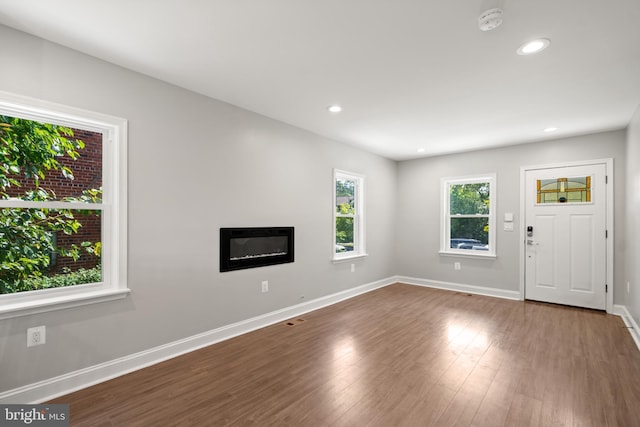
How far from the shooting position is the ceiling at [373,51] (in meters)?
1.92

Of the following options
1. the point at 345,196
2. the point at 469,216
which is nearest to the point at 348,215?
the point at 345,196

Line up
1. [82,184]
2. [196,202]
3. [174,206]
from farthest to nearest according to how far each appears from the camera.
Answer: [196,202] < [174,206] < [82,184]

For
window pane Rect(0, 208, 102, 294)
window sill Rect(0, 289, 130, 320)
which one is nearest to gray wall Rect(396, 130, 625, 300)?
window sill Rect(0, 289, 130, 320)

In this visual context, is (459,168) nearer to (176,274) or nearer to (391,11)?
(391,11)

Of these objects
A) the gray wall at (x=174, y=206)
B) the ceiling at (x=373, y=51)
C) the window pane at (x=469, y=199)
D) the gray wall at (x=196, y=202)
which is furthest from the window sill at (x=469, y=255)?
the gray wall at (x=174, y=206)

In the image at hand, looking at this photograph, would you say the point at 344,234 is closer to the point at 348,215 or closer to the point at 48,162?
the point at 348,215

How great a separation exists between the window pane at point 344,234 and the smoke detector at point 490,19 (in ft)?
11.6

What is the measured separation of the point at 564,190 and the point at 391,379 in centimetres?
414

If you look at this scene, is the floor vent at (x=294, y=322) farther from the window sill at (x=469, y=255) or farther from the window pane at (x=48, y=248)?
the window sill at (x=469, y=255)

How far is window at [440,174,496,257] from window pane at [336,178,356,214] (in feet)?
5.86

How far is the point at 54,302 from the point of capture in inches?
88.7

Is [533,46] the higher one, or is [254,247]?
[533,46]

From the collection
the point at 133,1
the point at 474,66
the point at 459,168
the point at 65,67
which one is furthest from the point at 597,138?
the point at 65,67

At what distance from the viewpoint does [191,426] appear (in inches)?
77.1
